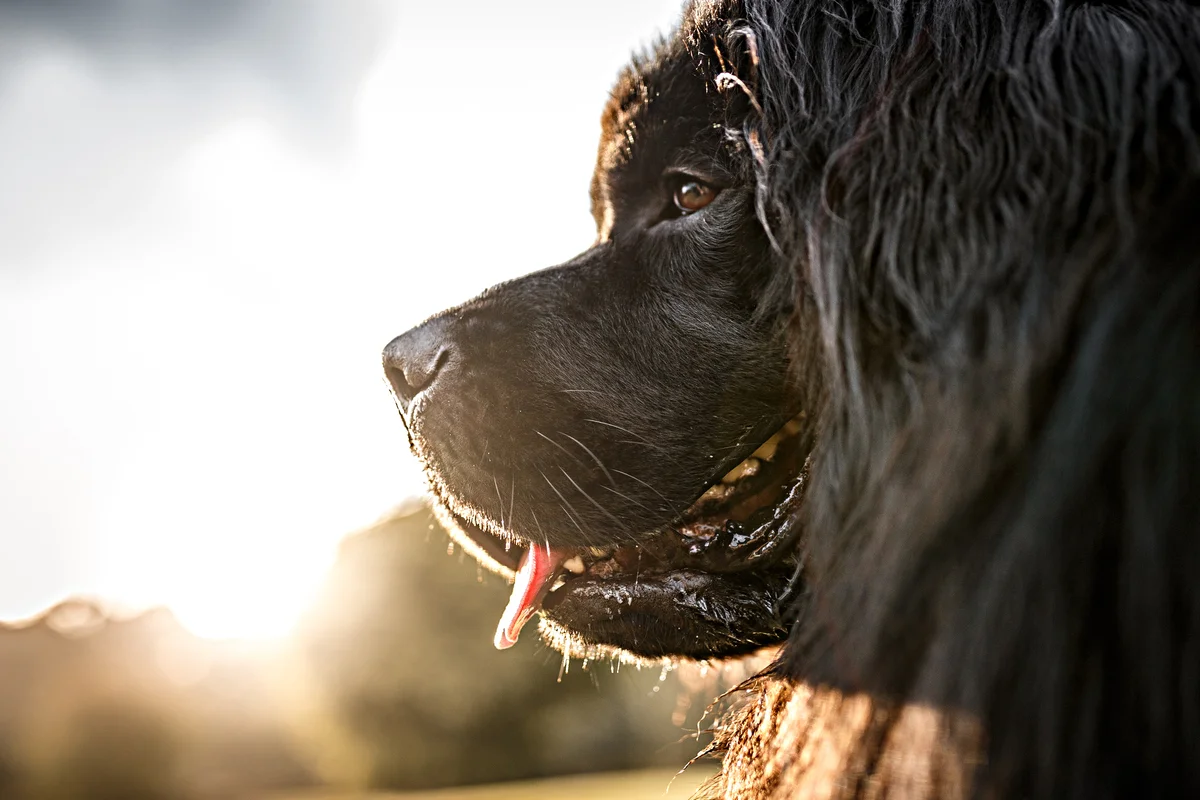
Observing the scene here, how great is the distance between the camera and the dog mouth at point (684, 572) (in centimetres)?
188

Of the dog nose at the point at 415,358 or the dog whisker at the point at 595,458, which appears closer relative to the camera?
the dog whisker at the point at 595,458

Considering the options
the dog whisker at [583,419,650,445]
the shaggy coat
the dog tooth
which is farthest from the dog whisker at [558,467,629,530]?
the shaggy coat

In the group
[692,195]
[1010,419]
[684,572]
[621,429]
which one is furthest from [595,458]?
[1010,419]

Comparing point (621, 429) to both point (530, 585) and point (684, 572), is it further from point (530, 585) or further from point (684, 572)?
point (530, 585)

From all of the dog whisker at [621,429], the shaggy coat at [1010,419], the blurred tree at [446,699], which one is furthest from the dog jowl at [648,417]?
the blurred tree at [446,699]

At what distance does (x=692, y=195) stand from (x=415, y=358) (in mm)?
Result: 851

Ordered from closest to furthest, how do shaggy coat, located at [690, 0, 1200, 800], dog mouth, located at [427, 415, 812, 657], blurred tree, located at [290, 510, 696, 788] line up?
shaggy coat, located at [690, 0, 1200, 800] → dog mouth, located at [427, 415, 812, 657] → blurred tree, located at [290, 510, 696, 788]

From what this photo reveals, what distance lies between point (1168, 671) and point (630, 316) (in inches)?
53.8

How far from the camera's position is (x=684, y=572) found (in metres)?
2.00

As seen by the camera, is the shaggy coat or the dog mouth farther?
the dog mouth

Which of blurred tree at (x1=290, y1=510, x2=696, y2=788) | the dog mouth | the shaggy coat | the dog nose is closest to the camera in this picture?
the shaggy coat

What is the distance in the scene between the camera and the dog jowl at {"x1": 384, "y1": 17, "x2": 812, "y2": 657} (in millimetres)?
1879

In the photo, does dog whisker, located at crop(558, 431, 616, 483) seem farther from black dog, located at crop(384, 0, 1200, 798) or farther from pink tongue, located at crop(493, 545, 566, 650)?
pink tongue, located at crop(493, 545, 566, 650)

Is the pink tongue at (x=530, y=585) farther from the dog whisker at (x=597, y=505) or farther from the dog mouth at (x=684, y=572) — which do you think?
the dog whisker at (x=597, y=505)
